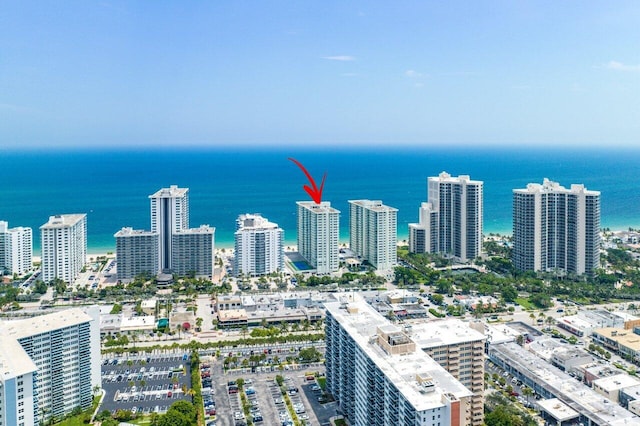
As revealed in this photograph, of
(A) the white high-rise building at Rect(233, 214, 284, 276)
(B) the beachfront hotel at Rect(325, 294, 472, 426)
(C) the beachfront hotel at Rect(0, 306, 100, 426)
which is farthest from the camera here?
(A) the white high-rise building at Rect(233, 214, 284, 276)

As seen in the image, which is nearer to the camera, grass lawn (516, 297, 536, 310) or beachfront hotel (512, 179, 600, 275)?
grass lawn (516, 297, 536, 310)

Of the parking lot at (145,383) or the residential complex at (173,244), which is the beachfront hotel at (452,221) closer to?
the residential complex at (173,244)

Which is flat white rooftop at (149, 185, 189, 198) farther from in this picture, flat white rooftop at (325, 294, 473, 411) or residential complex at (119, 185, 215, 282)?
flat white rooftop at (325, 294, 473, 411)

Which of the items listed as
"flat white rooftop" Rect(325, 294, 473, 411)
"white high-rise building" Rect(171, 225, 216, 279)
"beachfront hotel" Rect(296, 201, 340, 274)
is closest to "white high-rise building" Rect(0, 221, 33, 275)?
"white high-rise building" Rect(171, 225, 216, 279)

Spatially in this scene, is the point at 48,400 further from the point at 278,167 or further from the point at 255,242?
the point at 278,167

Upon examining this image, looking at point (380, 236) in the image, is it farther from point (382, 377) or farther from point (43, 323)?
point (43, 323)
